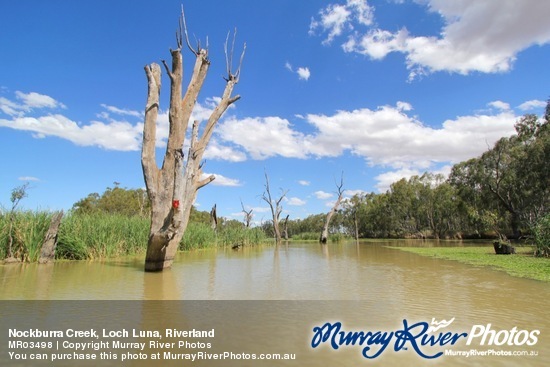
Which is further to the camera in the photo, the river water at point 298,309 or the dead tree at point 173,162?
the dead tree at point 173,162

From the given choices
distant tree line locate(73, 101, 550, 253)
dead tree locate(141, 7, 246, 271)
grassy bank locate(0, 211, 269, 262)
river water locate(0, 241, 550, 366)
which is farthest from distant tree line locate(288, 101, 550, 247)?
grassy bank locate(0, 211, 269, 262)

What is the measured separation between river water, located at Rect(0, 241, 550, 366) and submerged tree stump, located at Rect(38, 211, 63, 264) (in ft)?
8.77

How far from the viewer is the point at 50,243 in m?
10.3

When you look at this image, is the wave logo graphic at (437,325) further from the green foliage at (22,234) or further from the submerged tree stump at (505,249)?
the submerged tree stump at (505,249)

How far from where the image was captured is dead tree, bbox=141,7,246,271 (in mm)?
8695

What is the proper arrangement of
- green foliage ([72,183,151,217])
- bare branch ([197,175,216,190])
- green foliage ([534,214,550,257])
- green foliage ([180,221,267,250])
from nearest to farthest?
1. bare branch ([197,175,216,190])
2. green foliage ([534,214,550,257])
3. green foliage ([180,221,267,250])
4. green foliage ([72,183,151,217])

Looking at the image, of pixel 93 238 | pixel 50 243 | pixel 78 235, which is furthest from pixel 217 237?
pixel 50 243

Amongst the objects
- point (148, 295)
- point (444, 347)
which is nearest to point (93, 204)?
point (148, 295)

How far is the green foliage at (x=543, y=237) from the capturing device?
39.8 feet

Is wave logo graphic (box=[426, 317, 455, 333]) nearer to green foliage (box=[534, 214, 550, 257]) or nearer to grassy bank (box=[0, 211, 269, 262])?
grassy bank (box=[0, 211, 269, 262])

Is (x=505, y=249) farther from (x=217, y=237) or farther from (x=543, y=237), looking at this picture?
(x=217, y=237)

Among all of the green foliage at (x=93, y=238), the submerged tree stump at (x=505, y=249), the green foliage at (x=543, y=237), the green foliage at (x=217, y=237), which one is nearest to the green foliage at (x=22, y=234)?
the green foliage at (x=93, y=238)

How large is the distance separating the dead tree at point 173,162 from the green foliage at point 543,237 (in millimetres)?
11549

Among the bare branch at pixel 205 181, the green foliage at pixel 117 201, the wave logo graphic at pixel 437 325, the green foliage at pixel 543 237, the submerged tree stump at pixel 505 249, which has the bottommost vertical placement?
the wave logo graphic at pixel 437 325
